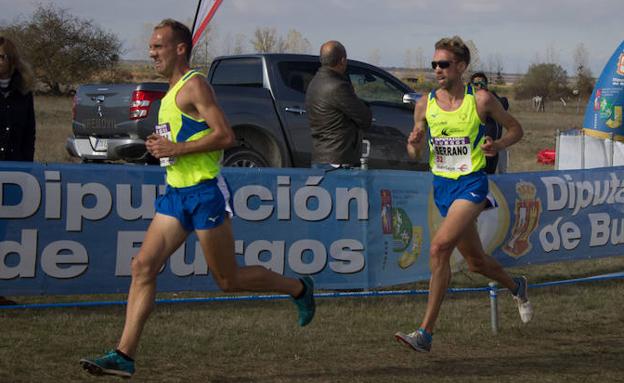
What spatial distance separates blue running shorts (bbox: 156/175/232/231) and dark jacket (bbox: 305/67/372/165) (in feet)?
11.7

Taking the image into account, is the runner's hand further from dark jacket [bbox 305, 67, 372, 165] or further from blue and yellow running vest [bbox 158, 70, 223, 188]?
dark jacket [bbox 305, 67, 372, 165]

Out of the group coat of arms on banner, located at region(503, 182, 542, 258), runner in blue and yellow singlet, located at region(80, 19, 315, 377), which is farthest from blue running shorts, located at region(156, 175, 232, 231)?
coat of arms on banner, located at region(503, 182, 542, 258)

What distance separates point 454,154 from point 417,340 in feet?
4.03

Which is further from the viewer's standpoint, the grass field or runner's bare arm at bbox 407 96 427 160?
runner's bare arm at bbox 407 96 427 160

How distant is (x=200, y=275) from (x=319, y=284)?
1026mm

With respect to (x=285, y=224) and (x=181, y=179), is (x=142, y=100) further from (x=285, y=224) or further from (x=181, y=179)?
(x=181, y=179)

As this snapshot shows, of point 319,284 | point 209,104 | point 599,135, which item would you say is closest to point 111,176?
point 319,284

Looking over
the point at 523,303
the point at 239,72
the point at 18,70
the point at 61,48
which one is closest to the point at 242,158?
the point at 239,72

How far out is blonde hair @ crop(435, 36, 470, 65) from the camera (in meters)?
6.71

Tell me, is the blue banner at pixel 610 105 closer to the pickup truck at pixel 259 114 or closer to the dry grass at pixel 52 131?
the pickup truck at pixel 259 114

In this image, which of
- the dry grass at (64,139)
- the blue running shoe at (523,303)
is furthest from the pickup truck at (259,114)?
the dry grass at (64,139)

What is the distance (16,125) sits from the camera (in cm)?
838

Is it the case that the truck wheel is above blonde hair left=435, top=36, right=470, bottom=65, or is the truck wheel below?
below

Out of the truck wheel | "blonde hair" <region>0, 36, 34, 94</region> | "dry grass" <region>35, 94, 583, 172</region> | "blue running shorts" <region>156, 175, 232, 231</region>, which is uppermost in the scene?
"blonde hair" <region>0, 36, 34, 94</region>
